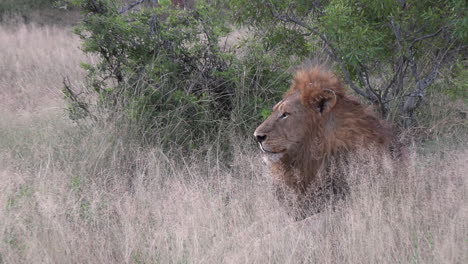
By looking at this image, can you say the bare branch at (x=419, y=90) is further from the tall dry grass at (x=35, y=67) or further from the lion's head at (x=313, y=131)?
the tall dry grass at (x=35, y=67)

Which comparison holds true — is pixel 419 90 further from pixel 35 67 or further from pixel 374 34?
pixel 35 67

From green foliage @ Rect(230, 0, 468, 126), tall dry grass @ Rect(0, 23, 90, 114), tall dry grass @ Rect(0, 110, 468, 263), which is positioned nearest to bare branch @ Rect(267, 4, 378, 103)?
green foliage @ Rect(230, 0, 468, 126)

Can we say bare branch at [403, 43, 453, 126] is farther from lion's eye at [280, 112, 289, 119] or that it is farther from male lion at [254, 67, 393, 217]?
lion's eye at [280, 112, 289, 119]

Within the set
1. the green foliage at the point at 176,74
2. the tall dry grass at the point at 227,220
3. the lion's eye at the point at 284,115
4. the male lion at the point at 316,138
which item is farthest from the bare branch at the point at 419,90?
the lion's eye at the point at 284,115

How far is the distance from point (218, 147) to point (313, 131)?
1.76 metres

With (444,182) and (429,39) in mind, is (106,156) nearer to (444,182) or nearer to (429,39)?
(444,182)

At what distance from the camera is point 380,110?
19.4 ft

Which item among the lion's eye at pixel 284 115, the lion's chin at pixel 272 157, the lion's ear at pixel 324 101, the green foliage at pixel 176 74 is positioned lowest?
the green foliage at pixel 176 74

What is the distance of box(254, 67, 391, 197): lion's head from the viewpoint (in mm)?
3809

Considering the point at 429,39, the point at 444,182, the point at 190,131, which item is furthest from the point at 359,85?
the point at 444,182

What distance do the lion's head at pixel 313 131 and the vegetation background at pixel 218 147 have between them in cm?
23

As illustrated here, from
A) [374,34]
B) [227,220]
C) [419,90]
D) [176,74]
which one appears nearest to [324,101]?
[227,220]

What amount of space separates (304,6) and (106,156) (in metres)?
2.40

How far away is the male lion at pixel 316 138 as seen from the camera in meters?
3.80
